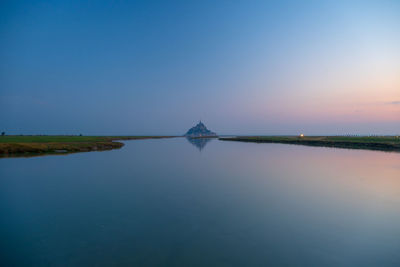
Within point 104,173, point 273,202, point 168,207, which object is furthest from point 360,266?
point 104,173

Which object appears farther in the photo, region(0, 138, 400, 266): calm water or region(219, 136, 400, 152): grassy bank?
region(219, 136, 400, 152): grassy bank

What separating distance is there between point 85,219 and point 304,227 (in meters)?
9.93

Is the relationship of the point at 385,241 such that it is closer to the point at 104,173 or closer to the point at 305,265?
the point at 305,265

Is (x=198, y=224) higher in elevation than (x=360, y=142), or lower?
lower

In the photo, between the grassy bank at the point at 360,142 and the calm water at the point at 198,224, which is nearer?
the calm water at the point at 198,224

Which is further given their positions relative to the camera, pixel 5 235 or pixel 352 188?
pixel 352 188

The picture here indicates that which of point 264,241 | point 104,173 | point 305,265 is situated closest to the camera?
point 305,265

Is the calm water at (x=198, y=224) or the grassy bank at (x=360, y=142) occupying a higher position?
the grassy bank at (x=360, y=142)

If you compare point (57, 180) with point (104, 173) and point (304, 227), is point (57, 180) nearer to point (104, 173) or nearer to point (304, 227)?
point (104, 173)

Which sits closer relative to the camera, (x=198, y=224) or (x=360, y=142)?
(x=198, y=224)

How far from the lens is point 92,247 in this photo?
6508 mm

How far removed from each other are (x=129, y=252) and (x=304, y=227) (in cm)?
718

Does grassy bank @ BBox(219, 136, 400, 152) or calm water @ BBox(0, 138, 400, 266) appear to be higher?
grassy bank @ BBox(219, 136, 400, 152)

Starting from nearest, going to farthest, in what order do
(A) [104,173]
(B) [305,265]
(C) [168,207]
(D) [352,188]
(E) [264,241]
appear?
(B) [305,265]
(E) [264,241]
(C) [168,207]
(D) [352,188]
(A) [104,173]
